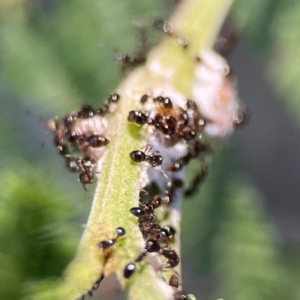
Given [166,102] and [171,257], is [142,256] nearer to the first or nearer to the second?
[171,257]

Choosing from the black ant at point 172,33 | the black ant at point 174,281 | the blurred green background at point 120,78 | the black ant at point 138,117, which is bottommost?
the black ant at point 174,281

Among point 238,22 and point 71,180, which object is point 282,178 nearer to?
point 238,22

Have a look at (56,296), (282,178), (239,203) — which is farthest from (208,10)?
(282,178)

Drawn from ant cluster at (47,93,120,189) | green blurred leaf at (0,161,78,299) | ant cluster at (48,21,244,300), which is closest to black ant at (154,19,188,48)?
ant cluster at (48,21,244,300)

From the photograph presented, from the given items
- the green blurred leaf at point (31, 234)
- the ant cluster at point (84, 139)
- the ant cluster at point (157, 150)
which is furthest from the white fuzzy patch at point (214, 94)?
the green blurred leaf at point (31, 234)

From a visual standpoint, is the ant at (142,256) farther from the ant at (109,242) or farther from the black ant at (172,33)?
the black ant at (172,33)

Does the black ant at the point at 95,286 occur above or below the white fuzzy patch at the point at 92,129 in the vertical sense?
below
